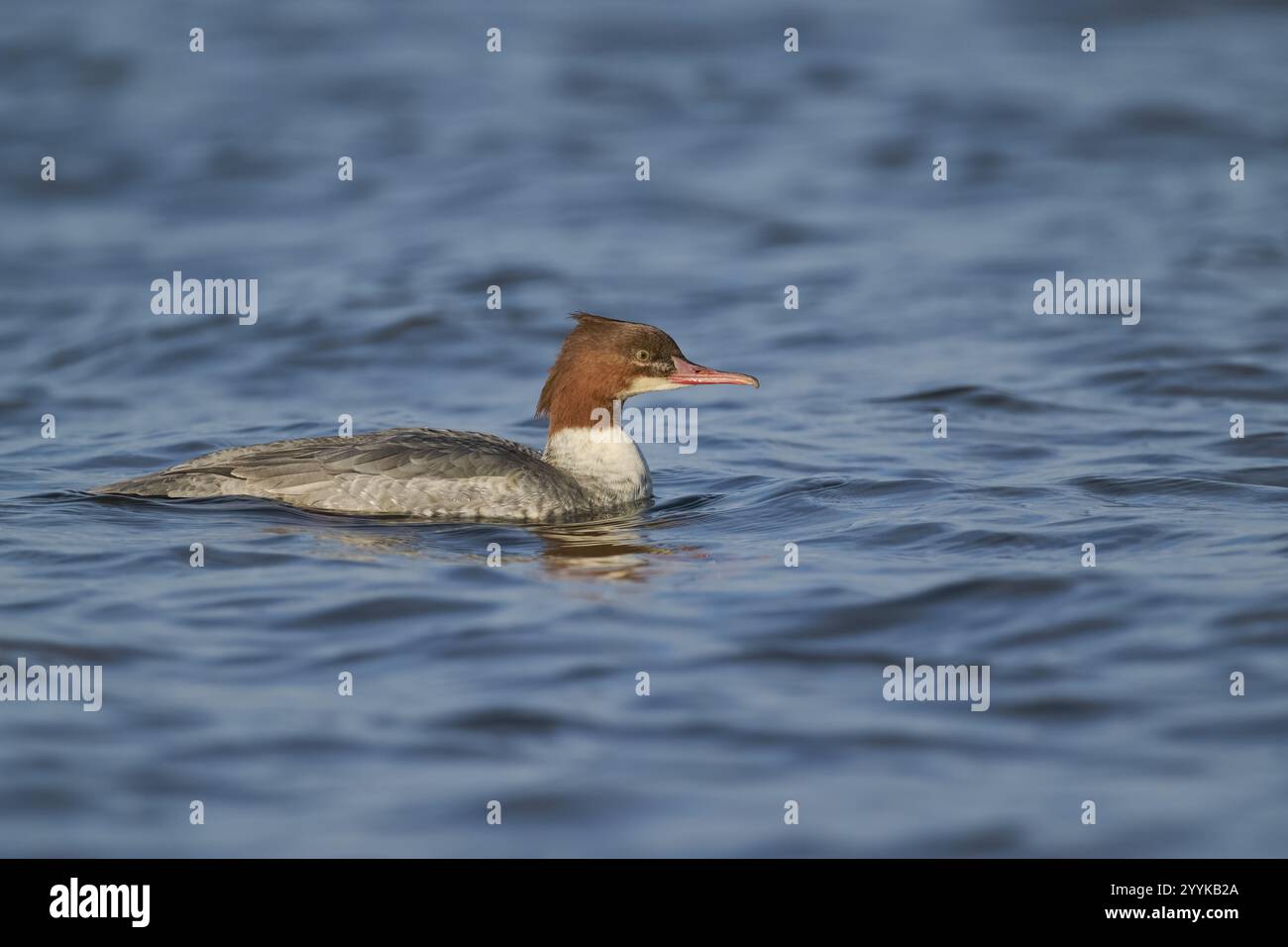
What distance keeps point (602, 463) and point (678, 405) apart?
2.87 metres

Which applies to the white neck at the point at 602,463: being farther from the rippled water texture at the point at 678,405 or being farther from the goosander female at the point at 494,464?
the rippled water texture at the point at 678,405

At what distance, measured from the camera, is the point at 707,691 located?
6980 millimetres

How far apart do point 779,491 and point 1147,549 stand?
2357 mm

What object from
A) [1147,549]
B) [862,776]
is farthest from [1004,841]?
[1147,549]

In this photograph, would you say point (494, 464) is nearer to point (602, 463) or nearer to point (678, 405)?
point (602, 463)

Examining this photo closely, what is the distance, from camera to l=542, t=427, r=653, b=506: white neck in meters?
9.95

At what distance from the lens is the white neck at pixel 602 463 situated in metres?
9.95

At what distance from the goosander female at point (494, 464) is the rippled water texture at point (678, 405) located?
22 centimetres

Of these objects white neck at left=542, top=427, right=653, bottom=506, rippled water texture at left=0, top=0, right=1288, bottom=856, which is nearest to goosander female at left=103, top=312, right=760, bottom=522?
white neck at left=542, top=427, right=653, bottom=506

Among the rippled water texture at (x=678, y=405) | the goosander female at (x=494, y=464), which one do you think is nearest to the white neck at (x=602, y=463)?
the goosander female at (x=494, y=464)

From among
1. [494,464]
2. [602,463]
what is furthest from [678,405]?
[494,464]

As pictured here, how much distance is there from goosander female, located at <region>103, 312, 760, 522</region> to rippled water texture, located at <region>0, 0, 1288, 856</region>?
22 cm

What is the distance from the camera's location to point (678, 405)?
41.9 feet

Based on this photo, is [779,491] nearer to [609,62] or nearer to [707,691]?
[707,691]
